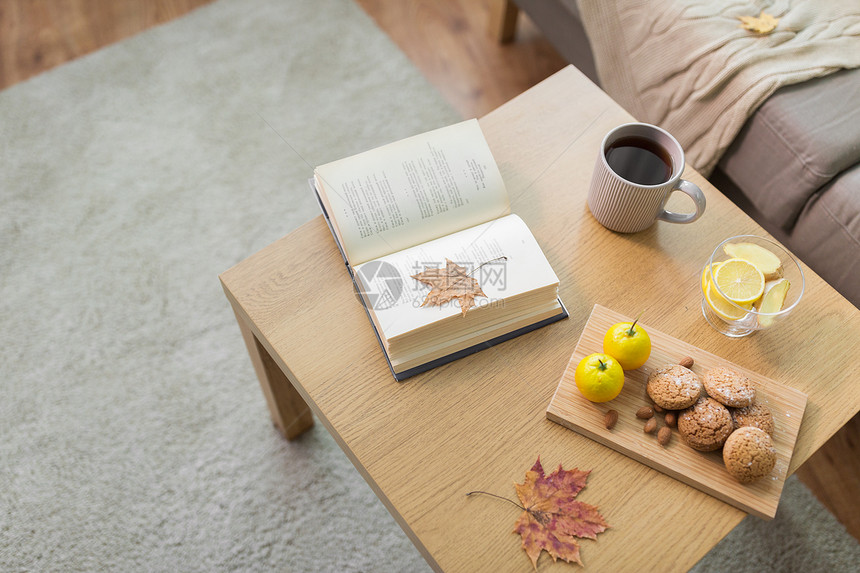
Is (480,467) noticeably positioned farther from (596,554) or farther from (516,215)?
(516,215)

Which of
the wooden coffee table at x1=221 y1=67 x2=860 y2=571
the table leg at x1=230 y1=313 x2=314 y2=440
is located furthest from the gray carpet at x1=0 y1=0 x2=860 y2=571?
the wooden coffee table at x1=221 y1=67 x2=860 y2=571

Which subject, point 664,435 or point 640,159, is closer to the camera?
point 664,435

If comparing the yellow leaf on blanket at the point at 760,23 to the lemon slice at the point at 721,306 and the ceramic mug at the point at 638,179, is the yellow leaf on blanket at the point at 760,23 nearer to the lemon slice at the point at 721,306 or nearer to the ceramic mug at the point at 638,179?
the ceramic mug at the point at 638,179

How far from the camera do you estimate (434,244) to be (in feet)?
2.80

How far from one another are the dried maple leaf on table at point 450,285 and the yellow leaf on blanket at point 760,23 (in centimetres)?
81

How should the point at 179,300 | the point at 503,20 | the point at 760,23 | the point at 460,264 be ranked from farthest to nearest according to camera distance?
the point at 503,20 < the point at 179,300 < the point at 760,23 < the point at 460,264

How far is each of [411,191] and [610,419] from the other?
1.21 feet

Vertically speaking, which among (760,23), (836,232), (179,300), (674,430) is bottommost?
(179,300)

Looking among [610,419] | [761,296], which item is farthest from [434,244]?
[761,296]

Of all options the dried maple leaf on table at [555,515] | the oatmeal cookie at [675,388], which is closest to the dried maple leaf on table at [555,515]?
the dried maple leaf on table at [555,515]

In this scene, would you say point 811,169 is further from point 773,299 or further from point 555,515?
point 555,515

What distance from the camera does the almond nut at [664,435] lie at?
76 cm

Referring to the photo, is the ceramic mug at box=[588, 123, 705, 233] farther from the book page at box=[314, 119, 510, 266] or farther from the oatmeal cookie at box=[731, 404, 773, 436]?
the oatmeal cookie at box=[731, 404, 773, 436]

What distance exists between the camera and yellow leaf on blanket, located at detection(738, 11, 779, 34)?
121 cm
